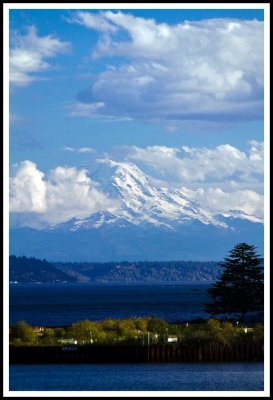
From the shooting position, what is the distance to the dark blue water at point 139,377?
48.3 m

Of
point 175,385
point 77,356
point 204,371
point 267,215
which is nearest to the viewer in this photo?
point 267,215

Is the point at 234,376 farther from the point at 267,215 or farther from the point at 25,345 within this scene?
the point at 267,215

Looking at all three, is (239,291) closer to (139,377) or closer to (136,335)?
(136,335)

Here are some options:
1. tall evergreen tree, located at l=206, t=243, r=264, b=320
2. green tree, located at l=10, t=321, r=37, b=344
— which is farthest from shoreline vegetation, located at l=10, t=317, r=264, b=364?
tall evergreen tree, located at l=206, t=243, r=264, b=320

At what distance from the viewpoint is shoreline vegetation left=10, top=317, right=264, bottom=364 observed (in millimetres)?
57844

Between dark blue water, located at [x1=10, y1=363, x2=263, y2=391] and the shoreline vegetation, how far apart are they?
1168 millimetres

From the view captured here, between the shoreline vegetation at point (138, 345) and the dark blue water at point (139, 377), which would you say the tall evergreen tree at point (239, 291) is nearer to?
the shoreline vegetation at point (138, 345)

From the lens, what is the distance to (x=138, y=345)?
58750mm

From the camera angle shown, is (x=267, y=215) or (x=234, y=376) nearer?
(x=267, y=215)

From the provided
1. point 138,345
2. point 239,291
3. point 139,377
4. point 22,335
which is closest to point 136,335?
point 138,345

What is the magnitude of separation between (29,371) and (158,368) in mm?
6962

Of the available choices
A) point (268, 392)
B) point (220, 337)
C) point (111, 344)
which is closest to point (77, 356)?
point (111, 344)

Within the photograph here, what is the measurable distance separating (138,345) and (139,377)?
24.2 feet

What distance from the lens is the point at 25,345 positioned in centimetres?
5975
